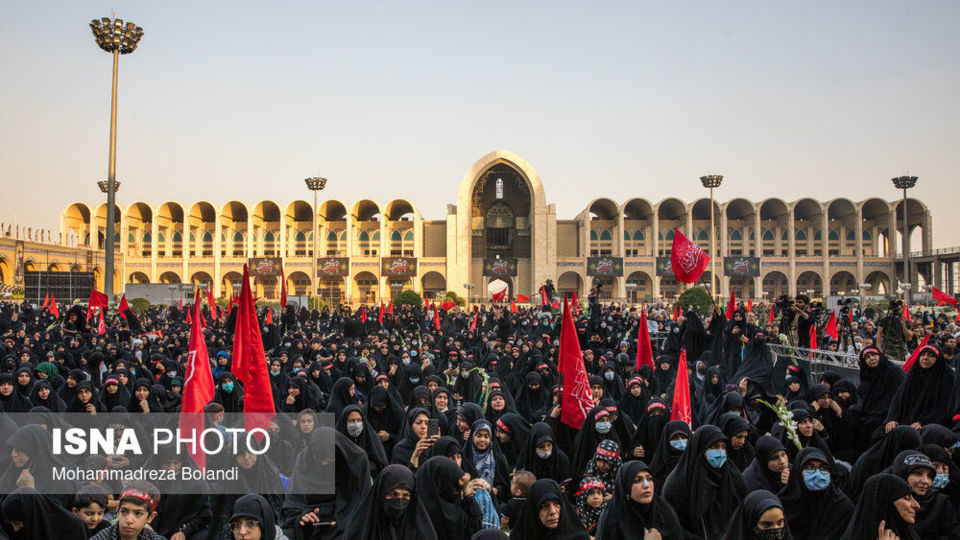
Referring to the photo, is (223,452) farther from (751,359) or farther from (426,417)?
(751,359)

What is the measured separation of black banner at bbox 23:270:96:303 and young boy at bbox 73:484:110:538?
23.7 m

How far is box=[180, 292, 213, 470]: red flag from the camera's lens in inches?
183

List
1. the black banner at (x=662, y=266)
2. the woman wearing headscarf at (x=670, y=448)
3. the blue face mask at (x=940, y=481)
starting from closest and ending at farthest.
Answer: the blue face mask at (x=940, y=481) → the woman wearing headscarf at (x=670, y=448) → the black banner at (x=662, y=266)

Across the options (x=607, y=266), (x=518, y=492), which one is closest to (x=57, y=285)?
(x=518, y=492)

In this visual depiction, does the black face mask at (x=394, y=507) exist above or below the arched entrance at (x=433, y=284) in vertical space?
below

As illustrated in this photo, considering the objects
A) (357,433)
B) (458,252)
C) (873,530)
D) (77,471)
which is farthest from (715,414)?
(458,252)

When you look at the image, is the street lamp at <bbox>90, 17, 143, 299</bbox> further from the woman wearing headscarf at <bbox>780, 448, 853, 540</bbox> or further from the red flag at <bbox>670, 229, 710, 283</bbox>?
the woman wearing headscarf at <bbox>780, 448, 853, 540</bbox>

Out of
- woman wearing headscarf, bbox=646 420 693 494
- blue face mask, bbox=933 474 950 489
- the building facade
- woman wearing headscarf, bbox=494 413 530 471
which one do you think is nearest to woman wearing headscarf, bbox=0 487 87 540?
woman wearing headscarf, bbox=494 413 530 471

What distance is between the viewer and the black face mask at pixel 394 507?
2.98 metres

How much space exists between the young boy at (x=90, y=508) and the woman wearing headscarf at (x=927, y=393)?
5003mm

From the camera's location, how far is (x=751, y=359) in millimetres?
7609

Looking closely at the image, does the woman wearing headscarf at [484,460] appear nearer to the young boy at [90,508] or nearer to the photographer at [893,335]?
the young boy at [90,508]

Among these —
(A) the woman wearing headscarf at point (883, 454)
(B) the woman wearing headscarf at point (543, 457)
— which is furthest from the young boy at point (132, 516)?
(A) the woman wearing headscarf at point (883, 454)

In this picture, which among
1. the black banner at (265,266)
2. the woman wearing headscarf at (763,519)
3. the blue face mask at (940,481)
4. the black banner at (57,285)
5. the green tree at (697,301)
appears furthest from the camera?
the black banner at (265,266)
